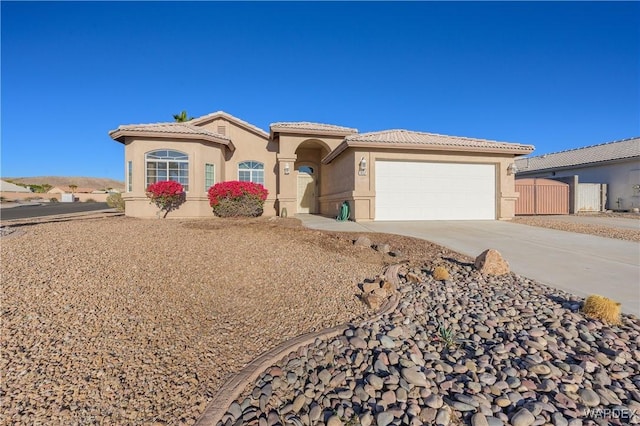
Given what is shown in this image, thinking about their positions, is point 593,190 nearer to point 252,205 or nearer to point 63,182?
point 252,205

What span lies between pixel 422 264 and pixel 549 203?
1612 cm

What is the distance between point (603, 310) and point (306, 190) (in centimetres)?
1587

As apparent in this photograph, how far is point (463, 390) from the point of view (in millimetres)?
2432

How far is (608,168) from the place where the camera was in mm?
19297

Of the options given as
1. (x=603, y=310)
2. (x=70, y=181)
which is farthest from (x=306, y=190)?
(x=70, y=181)

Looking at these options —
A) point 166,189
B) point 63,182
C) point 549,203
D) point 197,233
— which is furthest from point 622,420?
point 63,182

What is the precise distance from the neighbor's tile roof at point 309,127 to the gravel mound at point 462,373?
→ 40.9 feet

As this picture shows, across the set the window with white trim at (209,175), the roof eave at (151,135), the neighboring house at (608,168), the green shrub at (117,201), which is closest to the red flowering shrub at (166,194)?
the window with white trim at (209,175)

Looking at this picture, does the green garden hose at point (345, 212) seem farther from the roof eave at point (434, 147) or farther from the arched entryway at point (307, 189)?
the arched entryway at point (307, 189)

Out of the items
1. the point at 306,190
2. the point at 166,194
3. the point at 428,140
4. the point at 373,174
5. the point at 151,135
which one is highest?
the point at 151,135

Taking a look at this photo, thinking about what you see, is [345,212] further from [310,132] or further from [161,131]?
[161,131]

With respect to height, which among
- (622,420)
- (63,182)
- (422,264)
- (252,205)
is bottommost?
(622,420)

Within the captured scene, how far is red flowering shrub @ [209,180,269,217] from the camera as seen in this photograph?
12922 mm

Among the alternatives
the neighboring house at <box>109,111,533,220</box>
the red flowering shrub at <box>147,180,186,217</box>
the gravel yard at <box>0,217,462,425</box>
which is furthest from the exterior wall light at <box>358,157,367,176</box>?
the red flowering shrub at <box>147,180,186,217</box>
